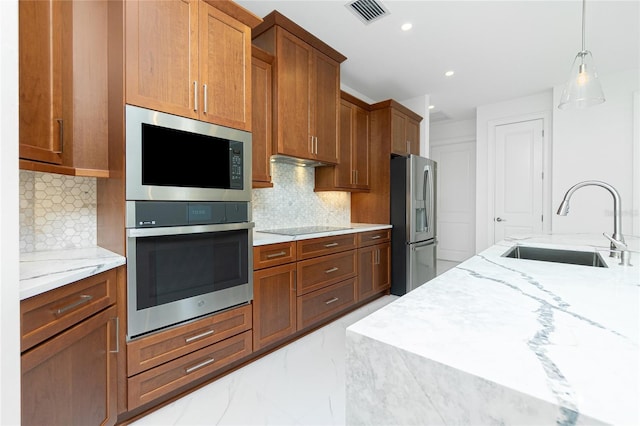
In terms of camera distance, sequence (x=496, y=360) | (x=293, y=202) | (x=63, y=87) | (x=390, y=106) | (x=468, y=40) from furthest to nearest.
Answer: (x=390, y=106) < (x=293, y=202) < (x=468, y=40) < (x=63, y=87) < (x=496, y=360)

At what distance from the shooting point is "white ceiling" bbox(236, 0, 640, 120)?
229 cm

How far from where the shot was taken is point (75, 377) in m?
1.11

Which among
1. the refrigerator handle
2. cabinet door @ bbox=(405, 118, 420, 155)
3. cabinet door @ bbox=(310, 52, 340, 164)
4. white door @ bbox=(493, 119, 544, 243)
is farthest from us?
white door @ bbox=(493, 119, 544, 243)

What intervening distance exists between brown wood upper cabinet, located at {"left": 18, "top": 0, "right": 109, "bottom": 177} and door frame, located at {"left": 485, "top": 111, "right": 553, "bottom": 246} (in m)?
5.02


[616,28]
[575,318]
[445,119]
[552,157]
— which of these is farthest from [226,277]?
[445,119]

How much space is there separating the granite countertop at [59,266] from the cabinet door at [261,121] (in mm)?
1074

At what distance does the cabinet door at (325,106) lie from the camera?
2619 millimetres

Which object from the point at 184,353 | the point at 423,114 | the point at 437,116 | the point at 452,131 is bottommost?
the point at 184,353

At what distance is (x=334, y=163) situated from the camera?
114 inches

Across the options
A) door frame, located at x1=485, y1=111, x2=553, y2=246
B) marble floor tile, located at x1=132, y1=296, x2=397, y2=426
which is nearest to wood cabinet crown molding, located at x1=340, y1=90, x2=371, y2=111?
door frame, located at x1=485, y1=111, x2=553, y2=246

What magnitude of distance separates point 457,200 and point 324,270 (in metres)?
4.12

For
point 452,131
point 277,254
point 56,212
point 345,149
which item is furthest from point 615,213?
point 452,131

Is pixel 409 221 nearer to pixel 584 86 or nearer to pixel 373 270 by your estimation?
pixel 373 270

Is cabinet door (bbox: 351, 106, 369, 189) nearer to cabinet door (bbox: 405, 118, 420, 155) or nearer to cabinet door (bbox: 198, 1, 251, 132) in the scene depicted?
cabinet door (bbox: 405, 118, 420, 155)
